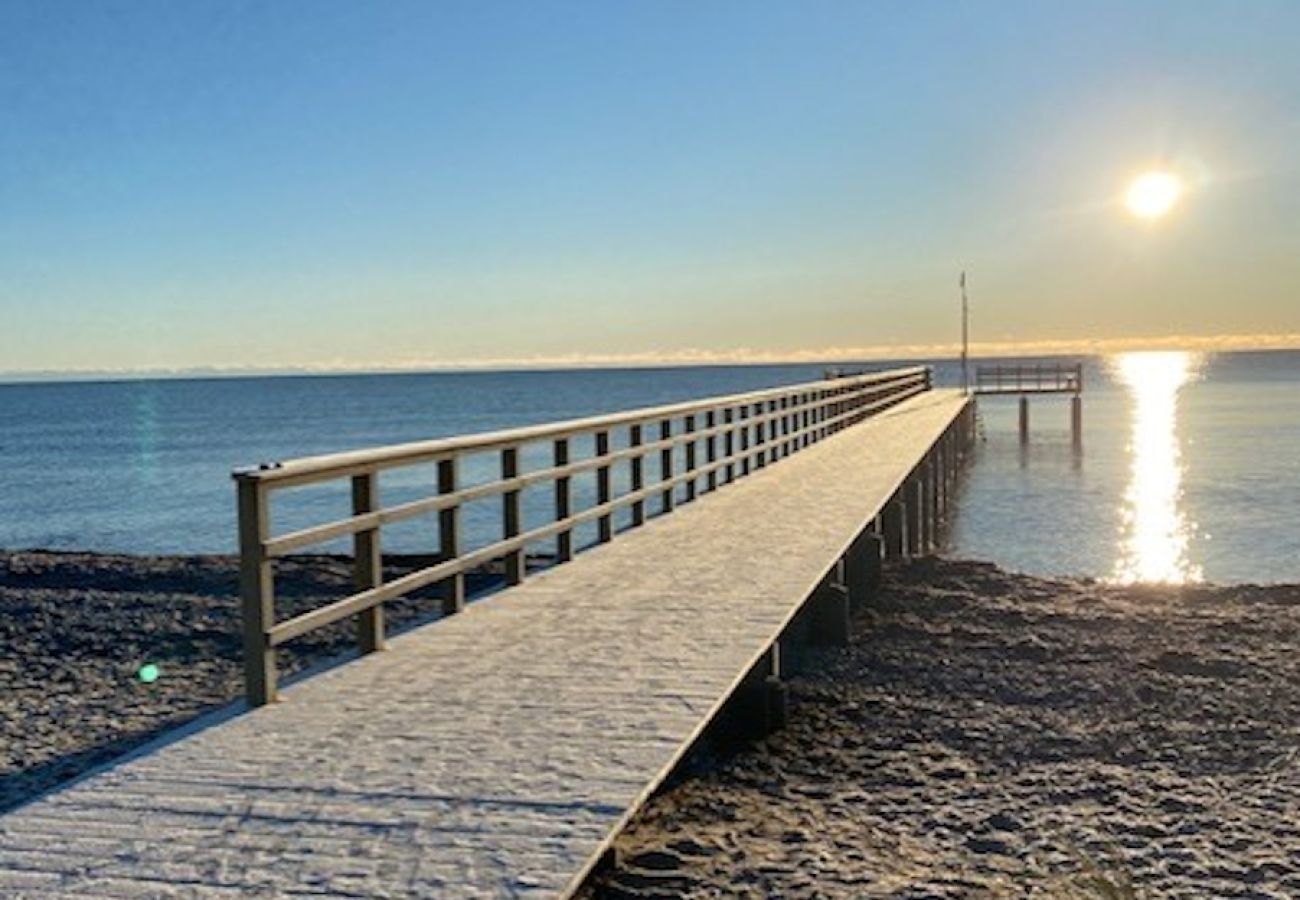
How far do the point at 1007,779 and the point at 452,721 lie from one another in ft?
11.5

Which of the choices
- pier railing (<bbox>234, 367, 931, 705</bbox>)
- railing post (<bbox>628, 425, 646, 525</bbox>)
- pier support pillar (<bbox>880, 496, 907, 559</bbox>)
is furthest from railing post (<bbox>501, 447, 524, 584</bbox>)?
pier support pillar (<bbox>880, 496, 907, 559</bbox>)

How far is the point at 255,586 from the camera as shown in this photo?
614cm

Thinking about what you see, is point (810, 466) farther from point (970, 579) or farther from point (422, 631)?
point (422, 631)

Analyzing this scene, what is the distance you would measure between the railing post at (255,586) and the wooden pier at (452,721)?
11 mm

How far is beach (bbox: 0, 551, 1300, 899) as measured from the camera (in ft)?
19.8

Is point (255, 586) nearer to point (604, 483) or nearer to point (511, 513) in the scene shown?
point (511, 513)

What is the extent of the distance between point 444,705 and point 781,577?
12.5ft

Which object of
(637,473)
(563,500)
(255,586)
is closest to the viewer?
(255,586)

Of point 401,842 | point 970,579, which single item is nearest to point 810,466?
point 970,579

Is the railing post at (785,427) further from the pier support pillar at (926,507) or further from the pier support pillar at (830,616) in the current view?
the pier support pillar at (830,616)

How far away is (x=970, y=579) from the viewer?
52.0 feet

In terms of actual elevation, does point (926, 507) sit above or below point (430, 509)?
below

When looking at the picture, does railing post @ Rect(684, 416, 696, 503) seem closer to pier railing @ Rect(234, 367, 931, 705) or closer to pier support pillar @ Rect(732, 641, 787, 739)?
pier railing @ Rect(234, 367, 931, 705)

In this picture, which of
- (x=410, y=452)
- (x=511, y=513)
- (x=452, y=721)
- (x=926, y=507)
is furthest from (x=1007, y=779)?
(x=926, y=507)
